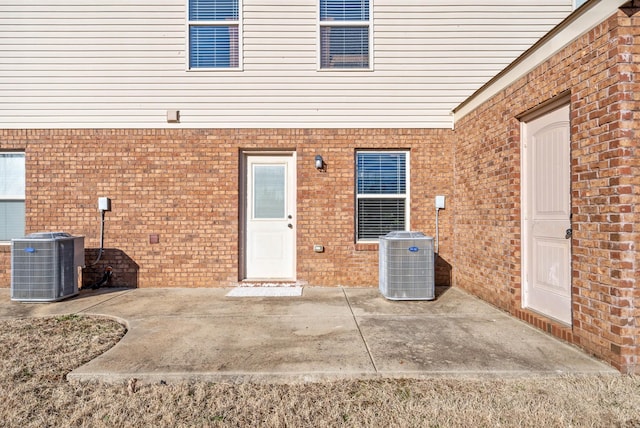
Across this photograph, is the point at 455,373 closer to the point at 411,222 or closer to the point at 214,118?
the point at 411,222

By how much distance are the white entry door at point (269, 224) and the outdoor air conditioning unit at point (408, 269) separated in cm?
199

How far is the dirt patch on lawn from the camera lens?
7.86ft

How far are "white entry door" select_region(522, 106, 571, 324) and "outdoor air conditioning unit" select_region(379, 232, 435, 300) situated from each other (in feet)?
4.36

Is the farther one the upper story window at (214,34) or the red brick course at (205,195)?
the upper story window at (214,34)

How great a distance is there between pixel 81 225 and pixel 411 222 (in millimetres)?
6022

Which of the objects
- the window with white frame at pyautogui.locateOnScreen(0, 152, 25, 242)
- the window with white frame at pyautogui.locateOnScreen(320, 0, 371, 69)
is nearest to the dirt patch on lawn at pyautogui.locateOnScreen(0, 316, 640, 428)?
the window with white frame at pyautogui.locateOnScreen(0, 152, 25, 242)

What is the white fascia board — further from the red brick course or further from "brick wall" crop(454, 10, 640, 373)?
the red brick course

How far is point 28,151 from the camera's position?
21.0 feet

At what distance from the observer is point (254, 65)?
6.52 m

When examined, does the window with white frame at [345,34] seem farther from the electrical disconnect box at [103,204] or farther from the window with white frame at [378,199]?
the electrical disconnect box at [103,204]

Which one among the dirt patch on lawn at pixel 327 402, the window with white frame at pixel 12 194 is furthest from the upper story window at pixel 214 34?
the dirt patch on lawn at pixel 327 402

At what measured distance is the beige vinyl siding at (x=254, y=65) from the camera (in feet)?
21.2

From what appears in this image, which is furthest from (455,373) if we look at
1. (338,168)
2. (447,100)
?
(447,100)

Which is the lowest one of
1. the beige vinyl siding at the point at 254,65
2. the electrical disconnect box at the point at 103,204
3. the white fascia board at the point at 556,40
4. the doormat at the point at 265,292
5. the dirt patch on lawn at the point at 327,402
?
the dirt patch on lawn at the point at 327,402
